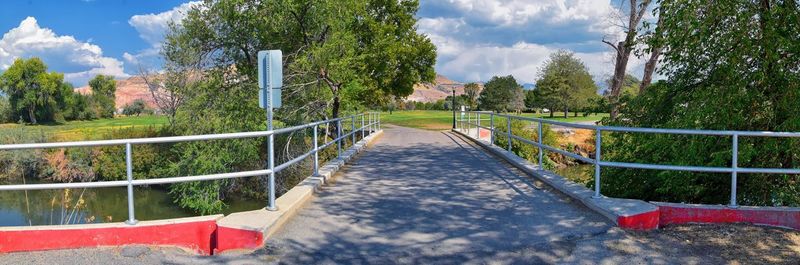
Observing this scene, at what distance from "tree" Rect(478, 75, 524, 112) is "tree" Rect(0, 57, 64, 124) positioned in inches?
3035

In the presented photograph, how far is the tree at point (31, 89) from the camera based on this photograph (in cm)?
8619

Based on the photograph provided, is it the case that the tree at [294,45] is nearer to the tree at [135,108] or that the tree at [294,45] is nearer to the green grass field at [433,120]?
the green grass field at [433,120]

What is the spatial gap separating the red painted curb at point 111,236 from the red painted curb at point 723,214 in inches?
187

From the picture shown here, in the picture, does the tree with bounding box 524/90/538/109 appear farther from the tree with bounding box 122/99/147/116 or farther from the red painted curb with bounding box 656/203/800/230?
the tree with bounding box 122/99/147/116

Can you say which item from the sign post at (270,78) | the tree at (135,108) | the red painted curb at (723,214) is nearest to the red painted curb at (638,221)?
the red painted curb at (723,214)

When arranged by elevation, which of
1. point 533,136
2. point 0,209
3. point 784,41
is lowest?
point 0,209

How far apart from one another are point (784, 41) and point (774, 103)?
3.20ft

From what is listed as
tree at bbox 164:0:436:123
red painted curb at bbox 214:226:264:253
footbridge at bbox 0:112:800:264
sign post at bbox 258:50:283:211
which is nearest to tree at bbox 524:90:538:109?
tree at bbox 164:0:436:123

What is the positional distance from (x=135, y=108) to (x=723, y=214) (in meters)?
141

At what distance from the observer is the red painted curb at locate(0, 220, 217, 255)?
505 centimetres

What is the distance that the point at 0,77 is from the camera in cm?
8638

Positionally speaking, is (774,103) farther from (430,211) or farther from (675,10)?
(430,211)

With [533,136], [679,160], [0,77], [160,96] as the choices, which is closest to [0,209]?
[160,96]

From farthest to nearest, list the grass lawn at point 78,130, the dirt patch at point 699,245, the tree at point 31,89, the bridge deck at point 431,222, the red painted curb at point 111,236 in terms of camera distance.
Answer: the tree at point 31,89
the grass lawn at point 78,130
the red painted curb at point 111,236
the bridge deck at point 431,222
the dirt patch at point 699,245
